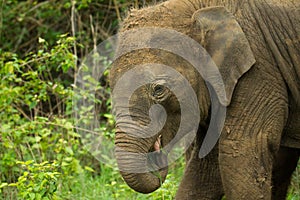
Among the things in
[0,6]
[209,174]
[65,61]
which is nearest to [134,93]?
[209,174]

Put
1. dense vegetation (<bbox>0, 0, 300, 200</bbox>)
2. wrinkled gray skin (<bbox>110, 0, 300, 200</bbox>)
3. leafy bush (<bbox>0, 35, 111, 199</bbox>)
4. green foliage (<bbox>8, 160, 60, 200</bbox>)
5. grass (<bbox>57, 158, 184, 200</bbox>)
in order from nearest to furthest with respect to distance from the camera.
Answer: wrinkled gray skin (<bbox>110, 0, 300, 200</bbox>)
green foliage (<bbox>8, 160, 60, 200</bbox>)
dense vegetation (<bbox>0, 0, 300, 200</bbox>)
grass (<bbox>57, 158, 184, 200</bbox>)
leafy bush (<bbox>0, 35, 111, 199</bbox>)

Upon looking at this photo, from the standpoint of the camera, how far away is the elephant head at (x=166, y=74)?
219 inches

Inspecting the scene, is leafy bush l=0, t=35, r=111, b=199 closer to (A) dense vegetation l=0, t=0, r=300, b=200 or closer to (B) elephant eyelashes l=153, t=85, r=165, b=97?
(A) dense vegetation l=0, t=0, r=300, b=200

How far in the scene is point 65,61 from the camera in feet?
25.7

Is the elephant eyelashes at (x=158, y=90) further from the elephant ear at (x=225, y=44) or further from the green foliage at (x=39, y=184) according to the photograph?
the green foliage at (x=39, y=184)

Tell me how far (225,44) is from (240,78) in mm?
249

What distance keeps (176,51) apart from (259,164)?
0.92 m

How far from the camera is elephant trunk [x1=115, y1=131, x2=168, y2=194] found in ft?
17.7

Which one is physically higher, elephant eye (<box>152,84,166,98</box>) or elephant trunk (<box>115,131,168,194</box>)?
elephant eye (<box>152,84,166,98</box>)

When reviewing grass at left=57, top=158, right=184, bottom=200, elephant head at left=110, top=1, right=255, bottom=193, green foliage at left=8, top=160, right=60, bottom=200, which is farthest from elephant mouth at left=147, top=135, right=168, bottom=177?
green foliage at left=8, top=160, right=60, bottom=200

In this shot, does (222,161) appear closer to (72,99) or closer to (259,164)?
(259,164)

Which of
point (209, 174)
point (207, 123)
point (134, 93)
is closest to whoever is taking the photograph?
point (134, 93)

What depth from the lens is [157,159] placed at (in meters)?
5.70

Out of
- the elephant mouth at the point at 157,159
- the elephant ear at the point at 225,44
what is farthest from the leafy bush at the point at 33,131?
the elephant ear at the point at 225,44
